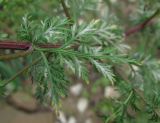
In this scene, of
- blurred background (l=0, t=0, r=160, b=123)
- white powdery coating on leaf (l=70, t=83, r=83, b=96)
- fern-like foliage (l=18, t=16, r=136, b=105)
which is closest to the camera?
fern-like foliage (l=18, t=16, r=136, b=105)

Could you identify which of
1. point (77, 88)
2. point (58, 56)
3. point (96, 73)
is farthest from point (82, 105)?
point (58, 56)

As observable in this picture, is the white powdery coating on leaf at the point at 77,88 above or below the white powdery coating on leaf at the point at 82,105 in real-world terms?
above

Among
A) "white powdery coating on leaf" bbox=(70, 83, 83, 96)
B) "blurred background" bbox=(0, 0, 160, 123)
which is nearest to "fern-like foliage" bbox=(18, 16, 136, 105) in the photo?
"blurred background" bbox=(0, 0, 160, 123)

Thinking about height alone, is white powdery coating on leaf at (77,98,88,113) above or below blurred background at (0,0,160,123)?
below

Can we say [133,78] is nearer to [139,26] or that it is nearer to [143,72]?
[143,72]

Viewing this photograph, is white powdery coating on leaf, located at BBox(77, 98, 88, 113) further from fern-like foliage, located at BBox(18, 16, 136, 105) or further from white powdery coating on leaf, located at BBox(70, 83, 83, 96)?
fern-like foliage, located at BBox(18, 16, 136, 105)

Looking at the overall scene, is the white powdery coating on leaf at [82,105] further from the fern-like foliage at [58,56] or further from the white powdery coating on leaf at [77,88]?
the fern-like foliage at [58,56]

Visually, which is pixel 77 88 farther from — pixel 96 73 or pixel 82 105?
pixel 96 73

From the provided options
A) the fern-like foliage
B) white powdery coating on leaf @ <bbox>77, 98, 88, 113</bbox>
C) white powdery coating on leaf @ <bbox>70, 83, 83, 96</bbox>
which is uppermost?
the fern-like foliage

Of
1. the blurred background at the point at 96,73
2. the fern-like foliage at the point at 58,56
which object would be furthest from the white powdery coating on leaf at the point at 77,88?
the fern-like foliage at the point at 58,56
